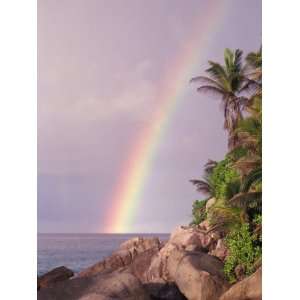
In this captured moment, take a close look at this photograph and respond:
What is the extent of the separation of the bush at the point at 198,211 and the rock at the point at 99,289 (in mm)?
1401

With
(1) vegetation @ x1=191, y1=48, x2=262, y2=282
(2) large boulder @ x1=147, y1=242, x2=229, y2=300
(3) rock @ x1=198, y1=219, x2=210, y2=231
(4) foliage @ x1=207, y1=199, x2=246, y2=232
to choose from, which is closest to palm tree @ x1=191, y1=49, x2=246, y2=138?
(1) vegetation @ x1=191, y1=48, x2=262, y2=282

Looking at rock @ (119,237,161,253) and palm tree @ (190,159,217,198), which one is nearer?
palm tree @ (190,159,217,198)

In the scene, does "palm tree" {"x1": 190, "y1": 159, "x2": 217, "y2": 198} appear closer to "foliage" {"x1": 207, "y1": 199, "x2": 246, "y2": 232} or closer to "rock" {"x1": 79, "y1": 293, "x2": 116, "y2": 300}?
"foliage" {"x1": 207, "y1": 199, "x2": 246, "y2": 232}

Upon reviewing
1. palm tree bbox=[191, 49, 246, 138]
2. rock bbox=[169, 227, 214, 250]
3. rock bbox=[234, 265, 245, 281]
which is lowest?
rock bbox=[234, 265, 245, 281]

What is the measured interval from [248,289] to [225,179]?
1761 millimetres

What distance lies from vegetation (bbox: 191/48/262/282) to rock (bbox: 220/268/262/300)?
12.7 inches

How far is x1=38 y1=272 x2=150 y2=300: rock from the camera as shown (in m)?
6.73

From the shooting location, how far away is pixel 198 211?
8117mm

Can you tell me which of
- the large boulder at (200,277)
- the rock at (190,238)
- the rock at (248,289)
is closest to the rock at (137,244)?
the rock at (190,238)

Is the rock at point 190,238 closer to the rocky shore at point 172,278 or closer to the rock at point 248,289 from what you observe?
the rocky shore at point 172,278

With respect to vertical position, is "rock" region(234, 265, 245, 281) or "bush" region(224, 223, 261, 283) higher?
"bush" region(224, 223, 261, 283)
